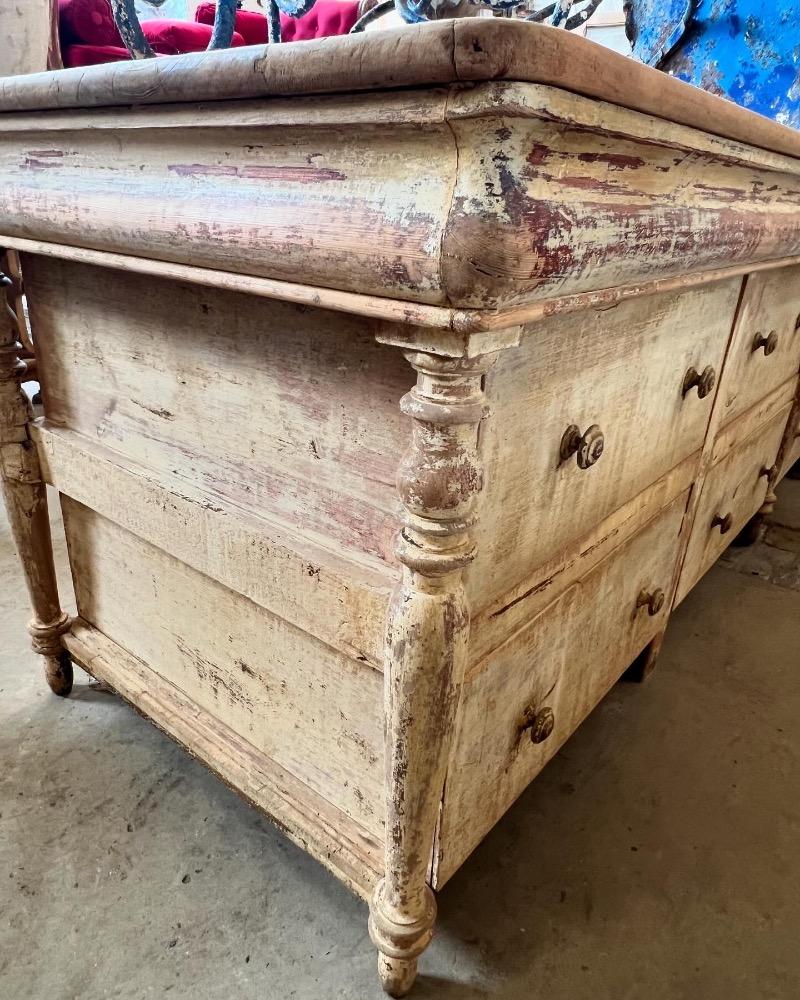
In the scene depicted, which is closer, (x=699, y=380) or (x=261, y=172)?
(x=261, y=172)

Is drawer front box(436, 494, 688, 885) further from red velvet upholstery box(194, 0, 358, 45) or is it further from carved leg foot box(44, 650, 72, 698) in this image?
red velvet upholstery box(194, 0, 358, 45)

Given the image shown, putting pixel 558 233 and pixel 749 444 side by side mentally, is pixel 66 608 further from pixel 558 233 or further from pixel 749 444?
pixel 749 444

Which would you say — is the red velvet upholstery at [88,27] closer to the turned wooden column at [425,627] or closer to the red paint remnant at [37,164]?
the red paint remnant at [37,164]

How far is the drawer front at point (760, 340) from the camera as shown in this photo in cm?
102

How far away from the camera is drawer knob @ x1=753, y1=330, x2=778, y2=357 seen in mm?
1112

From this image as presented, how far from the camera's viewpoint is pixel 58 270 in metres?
0.81

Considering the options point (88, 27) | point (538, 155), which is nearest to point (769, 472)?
point (538, 155)

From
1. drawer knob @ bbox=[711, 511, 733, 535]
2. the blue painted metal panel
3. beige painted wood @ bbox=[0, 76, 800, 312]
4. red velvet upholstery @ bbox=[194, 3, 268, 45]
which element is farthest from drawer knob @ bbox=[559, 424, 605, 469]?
red velvet upholstery @ bbox=[194, 3, 268, 45]

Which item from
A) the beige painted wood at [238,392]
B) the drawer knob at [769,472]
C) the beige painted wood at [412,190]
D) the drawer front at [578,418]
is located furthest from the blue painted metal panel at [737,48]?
the beige painted wood at [238,392]

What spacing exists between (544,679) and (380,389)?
0.43 metres

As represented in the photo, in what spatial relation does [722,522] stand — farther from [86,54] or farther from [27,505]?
[86,54]

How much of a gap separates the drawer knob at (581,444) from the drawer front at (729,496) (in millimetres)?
554

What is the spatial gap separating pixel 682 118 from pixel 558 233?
167mm

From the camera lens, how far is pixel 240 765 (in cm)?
84
